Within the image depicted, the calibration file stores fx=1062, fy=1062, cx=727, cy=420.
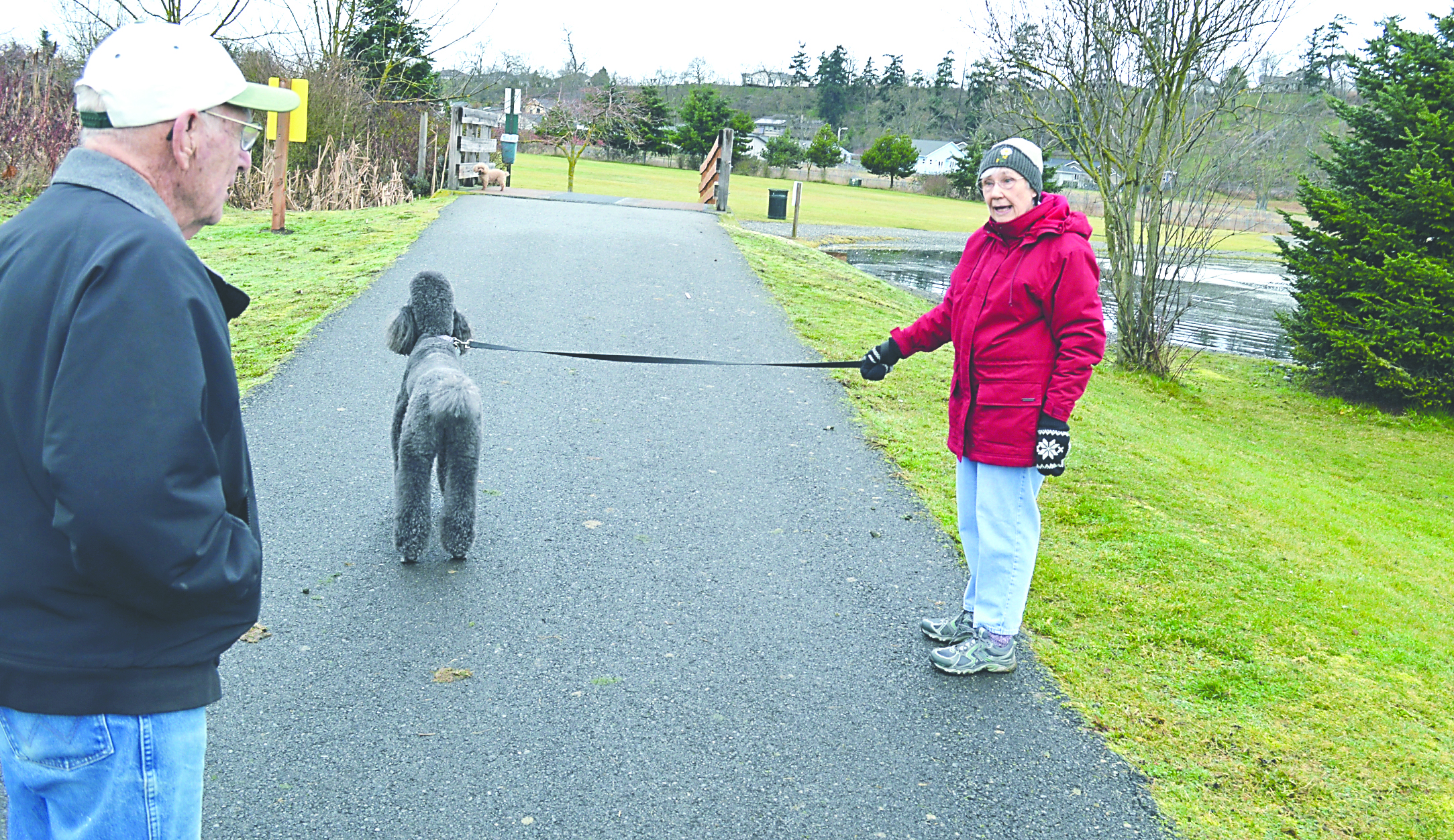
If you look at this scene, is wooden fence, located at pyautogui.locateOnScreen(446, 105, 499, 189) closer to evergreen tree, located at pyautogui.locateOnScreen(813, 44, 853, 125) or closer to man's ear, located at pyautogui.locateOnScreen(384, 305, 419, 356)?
man's ear, located at pyautogui.locateOnScreen(384, 305, 419, 356)

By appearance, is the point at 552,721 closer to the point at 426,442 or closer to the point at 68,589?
the point at 426,442

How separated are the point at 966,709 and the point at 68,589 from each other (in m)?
3.13

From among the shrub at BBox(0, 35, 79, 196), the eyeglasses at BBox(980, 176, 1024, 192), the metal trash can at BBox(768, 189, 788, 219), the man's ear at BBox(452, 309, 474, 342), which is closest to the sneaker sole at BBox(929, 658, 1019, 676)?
Result: the eyeglasses at BBox(980, 176, 1024, 192)

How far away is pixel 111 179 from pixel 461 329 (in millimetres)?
3621

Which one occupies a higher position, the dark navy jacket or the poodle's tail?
the dark navy jacket

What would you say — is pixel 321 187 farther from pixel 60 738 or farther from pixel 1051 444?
pixel 60 738

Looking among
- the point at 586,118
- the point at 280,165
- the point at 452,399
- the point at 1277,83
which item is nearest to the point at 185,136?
the point at 452,399

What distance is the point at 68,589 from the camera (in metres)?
1.70

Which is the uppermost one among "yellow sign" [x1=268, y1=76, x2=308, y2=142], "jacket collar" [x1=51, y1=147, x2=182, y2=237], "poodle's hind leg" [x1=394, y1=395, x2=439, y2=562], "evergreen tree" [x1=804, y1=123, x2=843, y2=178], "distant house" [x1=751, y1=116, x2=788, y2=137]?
"distant house" [x1=751, y1=116, x2=788, y2=137]

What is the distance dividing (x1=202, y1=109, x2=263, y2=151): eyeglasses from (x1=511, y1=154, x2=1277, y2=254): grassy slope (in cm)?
2649

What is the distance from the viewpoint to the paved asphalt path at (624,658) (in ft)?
10.9

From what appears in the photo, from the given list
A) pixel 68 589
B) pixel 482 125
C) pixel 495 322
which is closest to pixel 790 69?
pixel 482 125

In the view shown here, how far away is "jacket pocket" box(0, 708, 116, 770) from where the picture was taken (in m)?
1.74

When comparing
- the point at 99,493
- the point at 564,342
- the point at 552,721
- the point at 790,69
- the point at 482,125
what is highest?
the point at 790,69
